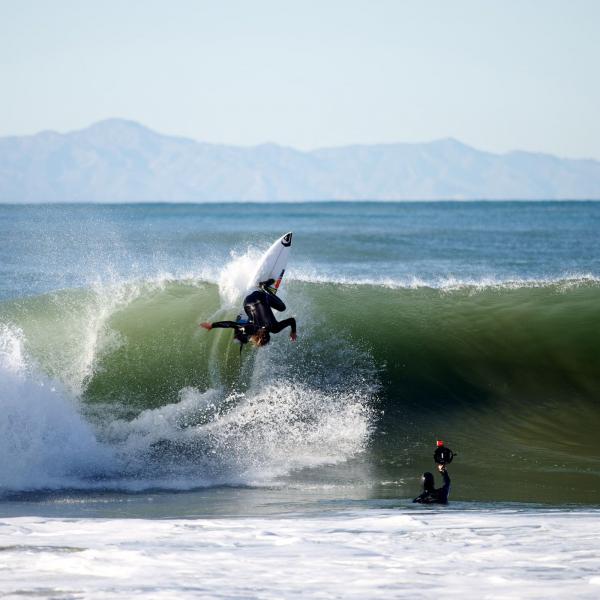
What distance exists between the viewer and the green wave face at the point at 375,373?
1071 cm

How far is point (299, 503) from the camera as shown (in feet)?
28.2

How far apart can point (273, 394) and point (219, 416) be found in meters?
0.80

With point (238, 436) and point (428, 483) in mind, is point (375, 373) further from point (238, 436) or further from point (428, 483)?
point (428, 483)

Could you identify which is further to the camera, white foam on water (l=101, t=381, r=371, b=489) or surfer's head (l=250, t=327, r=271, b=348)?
surfer's head (l=250, t=327, r=271, b=348)

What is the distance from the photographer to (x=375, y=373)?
43.5 feet

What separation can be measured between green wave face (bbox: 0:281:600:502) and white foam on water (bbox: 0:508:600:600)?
190cm

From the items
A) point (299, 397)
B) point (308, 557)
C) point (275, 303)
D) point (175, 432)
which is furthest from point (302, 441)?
point (308, 557)

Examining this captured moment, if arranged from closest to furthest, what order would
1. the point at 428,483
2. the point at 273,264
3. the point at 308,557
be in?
the point at 308,557 < the point at 428,483 < the point at 273,264

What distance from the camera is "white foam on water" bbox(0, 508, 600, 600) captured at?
19.2ft

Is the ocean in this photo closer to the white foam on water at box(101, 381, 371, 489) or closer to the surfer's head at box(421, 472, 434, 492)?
the white foam on water at box(101, 381, 371, 489)

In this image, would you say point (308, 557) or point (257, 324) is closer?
point (308, 557)

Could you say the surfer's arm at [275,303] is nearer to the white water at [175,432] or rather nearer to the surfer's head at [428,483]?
the white water at [175,432]

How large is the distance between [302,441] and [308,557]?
4370mm

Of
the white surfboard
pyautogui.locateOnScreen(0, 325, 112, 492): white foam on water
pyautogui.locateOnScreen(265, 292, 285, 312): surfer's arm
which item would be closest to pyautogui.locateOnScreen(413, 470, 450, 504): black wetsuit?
pyautogui.locateOnScreen(0, 325, 112, 492): white foam on water
